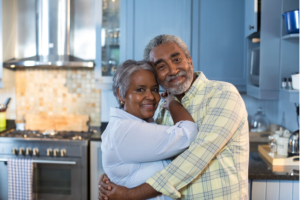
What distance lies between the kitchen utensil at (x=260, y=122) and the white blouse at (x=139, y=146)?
2005mm

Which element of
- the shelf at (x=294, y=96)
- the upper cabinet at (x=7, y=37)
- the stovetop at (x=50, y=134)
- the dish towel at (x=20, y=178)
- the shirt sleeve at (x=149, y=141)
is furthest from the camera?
the upper cabinet at (x=7, y=37)

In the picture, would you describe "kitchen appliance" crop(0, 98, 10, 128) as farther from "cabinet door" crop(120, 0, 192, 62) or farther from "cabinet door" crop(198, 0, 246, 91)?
"cabinet door" crop(198, 0, 246, 91)

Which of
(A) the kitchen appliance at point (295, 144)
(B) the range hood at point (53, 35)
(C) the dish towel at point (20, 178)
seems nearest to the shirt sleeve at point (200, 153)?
(A) the kitchen appliance at point (295, 144)

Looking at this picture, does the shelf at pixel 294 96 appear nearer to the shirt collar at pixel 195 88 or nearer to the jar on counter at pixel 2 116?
the shirt collar at pixel 195 88

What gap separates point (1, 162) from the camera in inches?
112

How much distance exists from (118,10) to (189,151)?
214 centimetres

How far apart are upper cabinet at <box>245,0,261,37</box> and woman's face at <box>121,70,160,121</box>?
148cm

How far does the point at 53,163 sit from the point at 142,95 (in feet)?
6.22

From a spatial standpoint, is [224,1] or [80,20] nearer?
[224,1]

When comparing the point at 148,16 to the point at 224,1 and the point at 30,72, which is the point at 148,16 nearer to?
the point at 224,1

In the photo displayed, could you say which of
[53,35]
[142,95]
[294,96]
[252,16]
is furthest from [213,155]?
[53,35]

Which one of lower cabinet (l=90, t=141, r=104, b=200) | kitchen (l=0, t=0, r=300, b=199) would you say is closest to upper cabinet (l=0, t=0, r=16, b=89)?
kitchen (l=0, t=0, r=300, b=199)

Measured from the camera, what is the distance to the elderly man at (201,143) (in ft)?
3.75

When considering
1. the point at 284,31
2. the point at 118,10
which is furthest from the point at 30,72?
the point at 284,31
